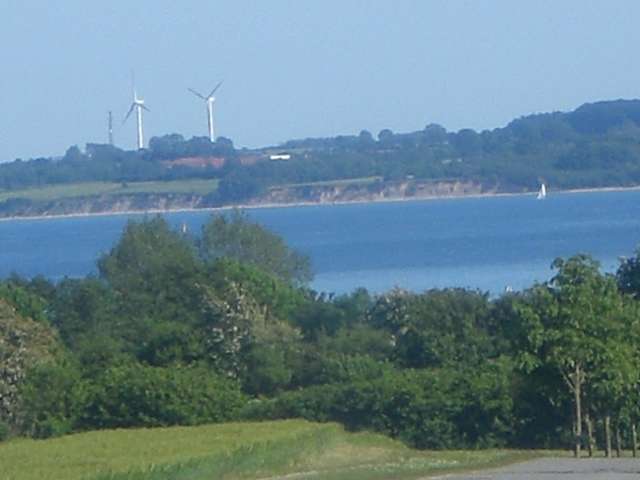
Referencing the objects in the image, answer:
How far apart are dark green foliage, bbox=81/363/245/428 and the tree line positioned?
4cm

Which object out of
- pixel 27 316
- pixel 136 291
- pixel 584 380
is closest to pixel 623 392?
pixel 584 380

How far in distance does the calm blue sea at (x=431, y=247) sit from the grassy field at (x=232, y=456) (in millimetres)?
40083

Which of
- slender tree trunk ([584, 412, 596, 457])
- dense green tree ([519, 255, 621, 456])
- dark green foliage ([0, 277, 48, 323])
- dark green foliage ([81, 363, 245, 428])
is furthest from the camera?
dark green foliage ([0, 277, 48, 323])

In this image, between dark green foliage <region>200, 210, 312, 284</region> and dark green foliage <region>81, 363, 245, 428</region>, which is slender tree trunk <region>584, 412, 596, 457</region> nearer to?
dark green foliage <region>81, 363, 245, 428</region>

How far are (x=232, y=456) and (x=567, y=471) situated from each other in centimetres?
597

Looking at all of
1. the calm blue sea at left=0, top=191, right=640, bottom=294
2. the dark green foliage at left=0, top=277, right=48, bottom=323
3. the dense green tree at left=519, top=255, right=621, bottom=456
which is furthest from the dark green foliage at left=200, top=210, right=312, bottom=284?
the dense green tree at left=519, top=255, right=621, bottom=456

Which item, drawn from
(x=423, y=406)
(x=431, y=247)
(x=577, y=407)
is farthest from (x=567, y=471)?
(x=431, y=247)

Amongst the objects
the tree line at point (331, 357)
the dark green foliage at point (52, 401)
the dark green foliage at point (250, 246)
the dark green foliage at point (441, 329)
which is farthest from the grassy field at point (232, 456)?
the dark green foliage at point (250, 246)

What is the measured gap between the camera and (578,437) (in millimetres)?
33688

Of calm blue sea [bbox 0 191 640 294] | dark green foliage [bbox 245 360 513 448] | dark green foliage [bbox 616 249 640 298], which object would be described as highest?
dark green foliage [bbox 616 249 640 298]

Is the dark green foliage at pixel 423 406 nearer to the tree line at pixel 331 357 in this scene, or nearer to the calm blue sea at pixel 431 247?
the tree line at pixel 331 357

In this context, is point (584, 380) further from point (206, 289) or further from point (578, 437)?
point (206, 289)

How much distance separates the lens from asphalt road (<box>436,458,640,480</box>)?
1101 inches

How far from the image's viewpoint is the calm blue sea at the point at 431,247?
103500 mm
